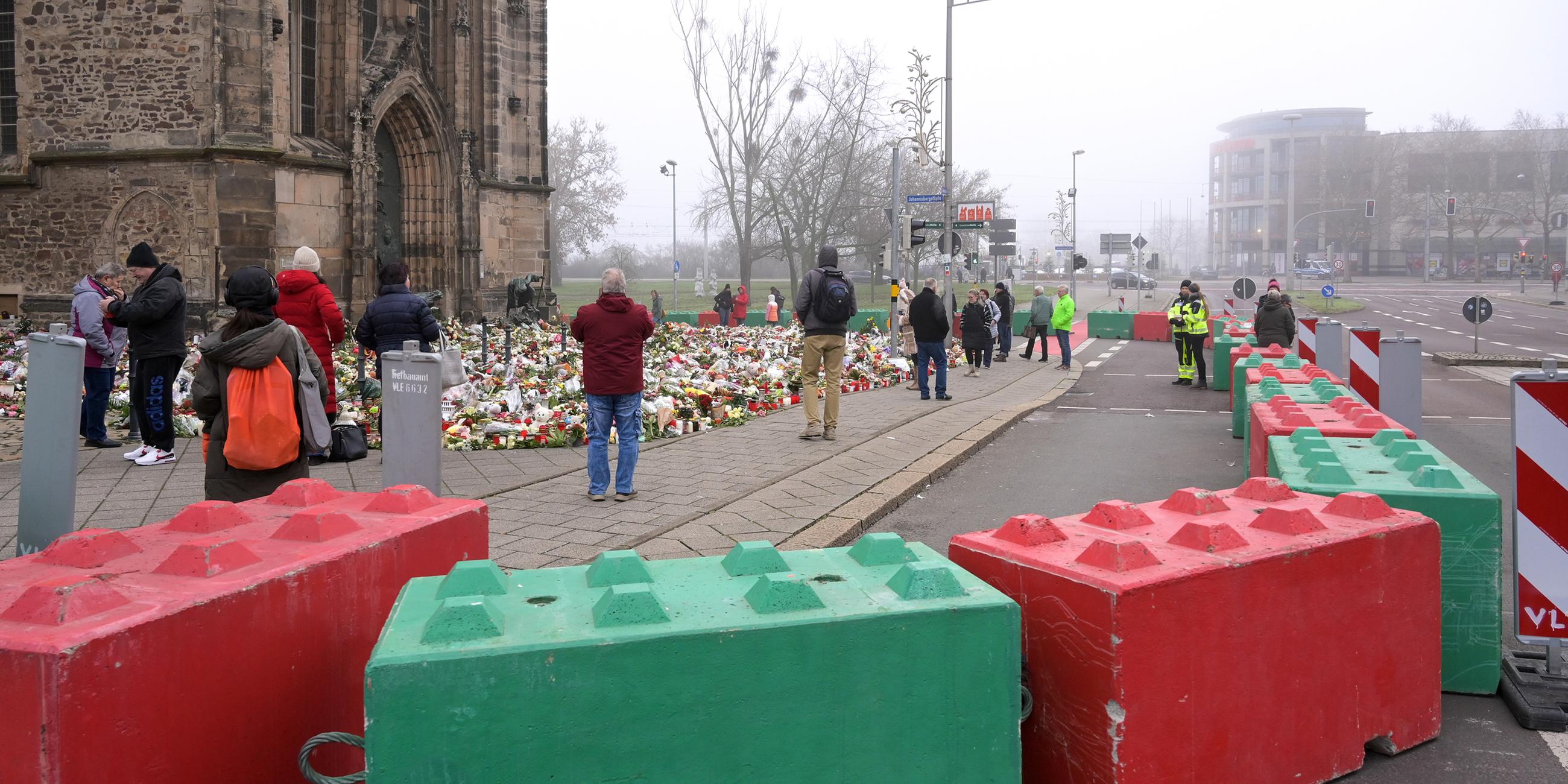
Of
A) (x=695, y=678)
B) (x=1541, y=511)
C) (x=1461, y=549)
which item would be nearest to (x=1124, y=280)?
(x=1541, y=511)

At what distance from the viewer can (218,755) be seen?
255cm

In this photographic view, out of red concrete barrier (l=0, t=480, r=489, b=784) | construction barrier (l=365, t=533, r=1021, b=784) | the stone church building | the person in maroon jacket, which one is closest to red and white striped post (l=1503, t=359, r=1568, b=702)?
construction barrier (l=365, t=533, r=1021, b=784)

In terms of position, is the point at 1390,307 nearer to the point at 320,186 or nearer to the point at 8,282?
the point at 320,186

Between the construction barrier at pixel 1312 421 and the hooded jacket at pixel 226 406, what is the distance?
4.55m

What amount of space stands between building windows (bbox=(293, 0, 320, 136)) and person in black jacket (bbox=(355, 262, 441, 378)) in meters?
13.6

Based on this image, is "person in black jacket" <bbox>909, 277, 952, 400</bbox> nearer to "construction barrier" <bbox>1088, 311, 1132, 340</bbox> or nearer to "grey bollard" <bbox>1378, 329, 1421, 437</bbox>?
"grey bollard" <bbox>1378, 329, 1421, 437</bbox>

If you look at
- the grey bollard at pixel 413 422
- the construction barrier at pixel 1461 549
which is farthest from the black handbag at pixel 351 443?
the construction barrier at pixel 1461 549

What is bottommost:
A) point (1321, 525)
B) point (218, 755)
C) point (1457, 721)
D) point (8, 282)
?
point (1457, 721)

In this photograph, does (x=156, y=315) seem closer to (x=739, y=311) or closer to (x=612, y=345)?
(x=612, y=345)

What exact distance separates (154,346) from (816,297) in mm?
5439

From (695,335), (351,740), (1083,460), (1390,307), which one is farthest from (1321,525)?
(1390,307)

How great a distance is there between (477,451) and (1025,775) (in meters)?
7.46

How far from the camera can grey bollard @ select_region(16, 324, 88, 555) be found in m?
4.20

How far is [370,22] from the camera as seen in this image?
74.1 feet
